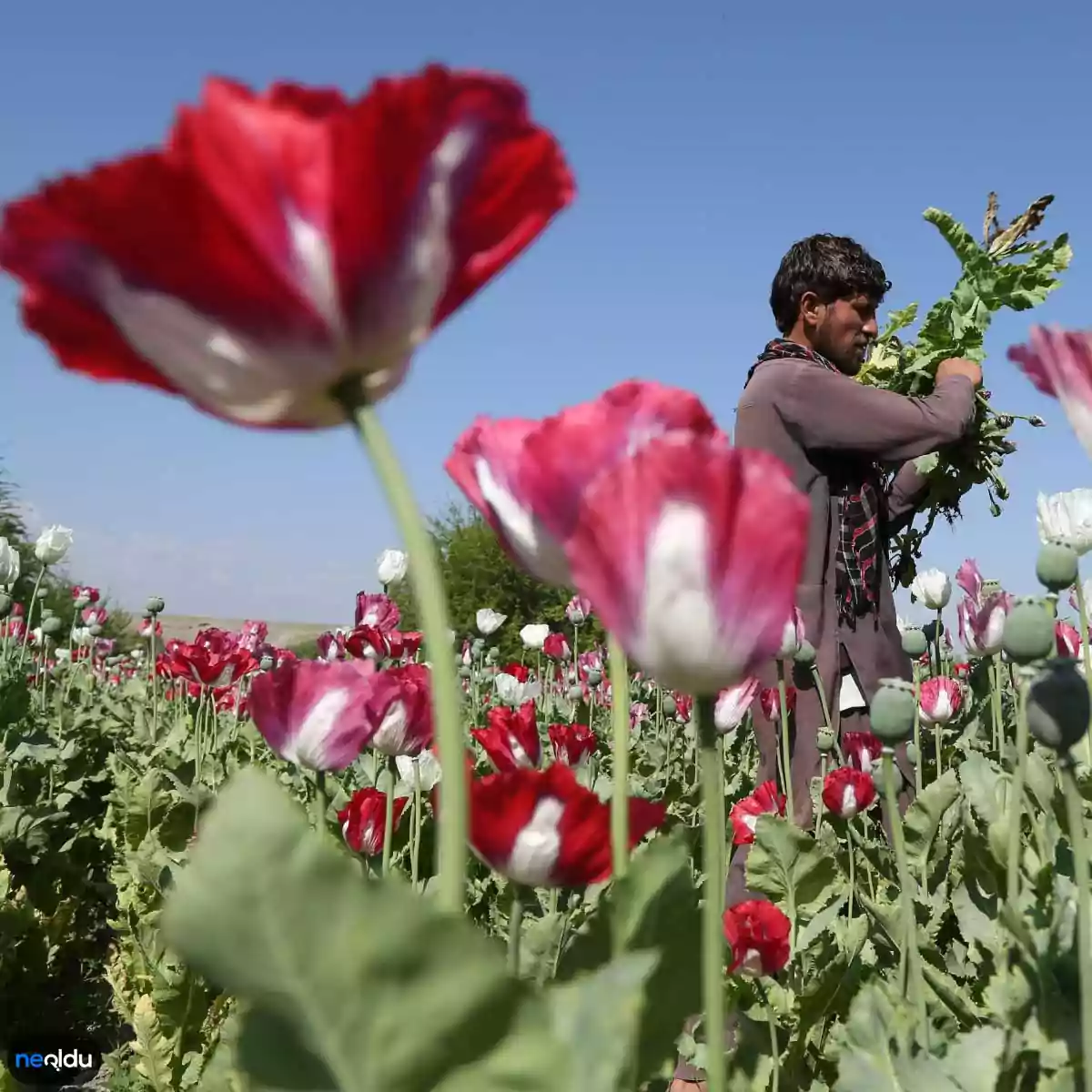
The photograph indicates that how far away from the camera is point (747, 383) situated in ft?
7.67

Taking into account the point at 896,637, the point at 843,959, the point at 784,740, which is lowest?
the point at 843,959

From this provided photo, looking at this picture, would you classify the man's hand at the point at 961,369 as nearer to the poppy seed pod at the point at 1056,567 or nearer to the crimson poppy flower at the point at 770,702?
the crimson poppy flower at the point at 770,702

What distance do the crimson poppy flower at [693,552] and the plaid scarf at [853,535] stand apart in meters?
1.96

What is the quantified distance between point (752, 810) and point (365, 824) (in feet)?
2.74

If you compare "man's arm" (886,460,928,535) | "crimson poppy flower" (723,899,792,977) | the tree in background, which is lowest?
"crimson poppy flower" (723,899,792,977)

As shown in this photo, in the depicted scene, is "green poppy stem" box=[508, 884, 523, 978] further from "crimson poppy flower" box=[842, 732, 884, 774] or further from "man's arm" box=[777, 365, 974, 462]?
"man's arm" box=[777, 365, 974, 462]

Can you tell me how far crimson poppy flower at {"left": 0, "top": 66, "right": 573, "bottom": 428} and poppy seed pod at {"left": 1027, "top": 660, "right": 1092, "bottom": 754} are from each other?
1.11 feet

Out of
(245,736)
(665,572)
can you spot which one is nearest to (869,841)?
(665,572)

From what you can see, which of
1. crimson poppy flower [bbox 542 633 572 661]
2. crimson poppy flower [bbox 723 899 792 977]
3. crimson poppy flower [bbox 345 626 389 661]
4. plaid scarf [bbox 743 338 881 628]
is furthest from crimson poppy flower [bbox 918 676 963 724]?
crimson poppy flower [bbox 542 633 572 661]

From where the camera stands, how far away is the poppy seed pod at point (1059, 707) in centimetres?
53

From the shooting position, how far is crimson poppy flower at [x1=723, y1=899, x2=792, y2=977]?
1.05m

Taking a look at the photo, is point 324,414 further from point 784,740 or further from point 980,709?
point 980,709

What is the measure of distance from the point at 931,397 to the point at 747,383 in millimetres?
395

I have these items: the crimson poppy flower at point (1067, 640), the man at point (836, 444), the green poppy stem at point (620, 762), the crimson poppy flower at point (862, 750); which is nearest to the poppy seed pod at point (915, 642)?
the man at point (836, 444)
